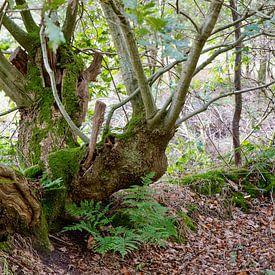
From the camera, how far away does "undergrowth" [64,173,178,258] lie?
335 centimetres

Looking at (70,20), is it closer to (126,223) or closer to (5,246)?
(126,223)

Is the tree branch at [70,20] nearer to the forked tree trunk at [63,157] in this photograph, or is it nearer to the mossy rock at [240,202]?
the forked tree trunk at [63,157]

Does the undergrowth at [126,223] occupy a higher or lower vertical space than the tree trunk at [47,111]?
lower

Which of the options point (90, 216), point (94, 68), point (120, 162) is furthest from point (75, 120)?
point (90, 216)

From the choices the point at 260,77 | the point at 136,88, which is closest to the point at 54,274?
the point at 136,88

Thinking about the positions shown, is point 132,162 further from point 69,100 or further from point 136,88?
point 69,100

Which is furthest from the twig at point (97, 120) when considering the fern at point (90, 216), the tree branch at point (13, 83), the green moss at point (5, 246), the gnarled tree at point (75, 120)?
the tree branch at point (13, 83)

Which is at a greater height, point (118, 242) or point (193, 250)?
point (118, 242)

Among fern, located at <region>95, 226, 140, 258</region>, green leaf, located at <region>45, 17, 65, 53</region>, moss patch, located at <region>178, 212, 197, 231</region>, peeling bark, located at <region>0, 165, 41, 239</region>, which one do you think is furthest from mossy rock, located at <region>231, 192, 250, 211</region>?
green leaf, located at <region>45, 17, 65, 53</region>

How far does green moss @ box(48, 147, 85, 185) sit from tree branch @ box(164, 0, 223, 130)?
95cm

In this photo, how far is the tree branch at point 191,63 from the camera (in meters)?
2.58

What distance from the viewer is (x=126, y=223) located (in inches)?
150

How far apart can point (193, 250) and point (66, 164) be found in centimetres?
171

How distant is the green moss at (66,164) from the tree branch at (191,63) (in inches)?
37.5
